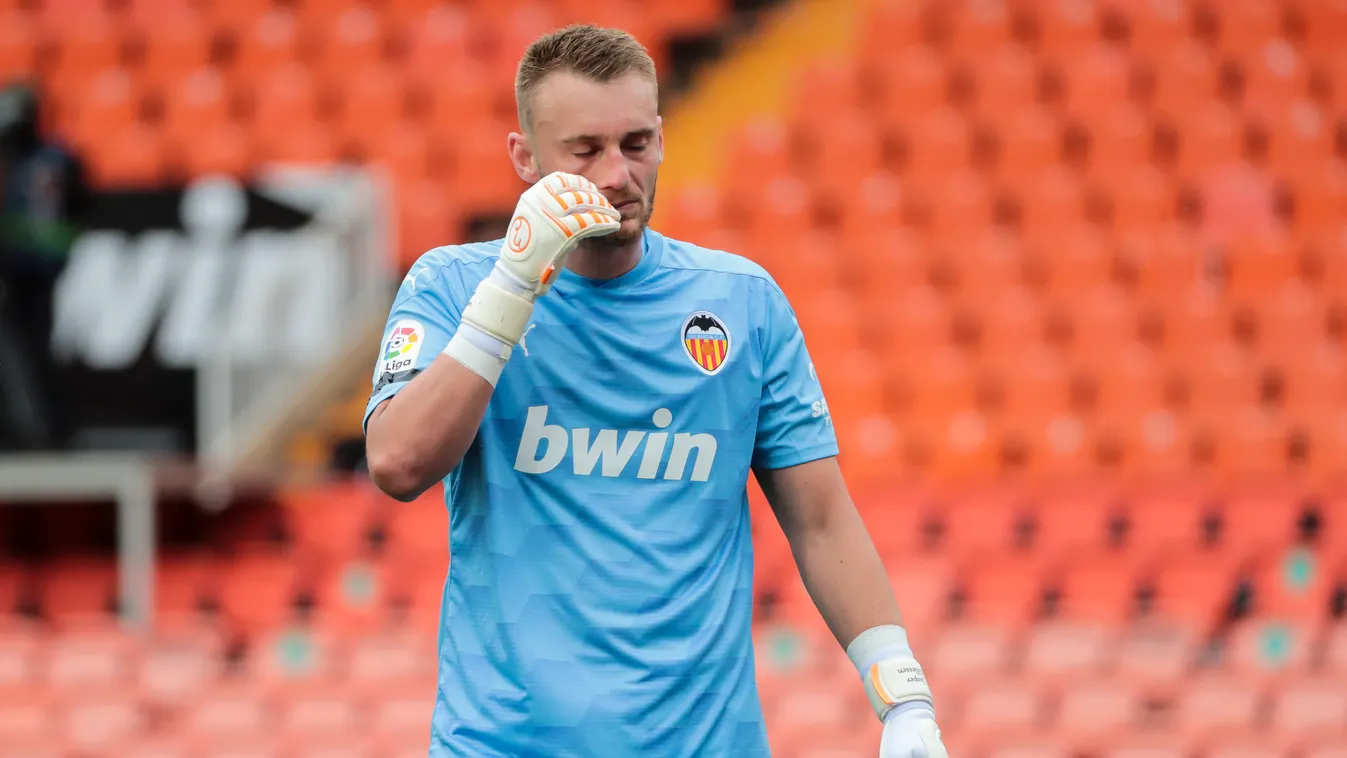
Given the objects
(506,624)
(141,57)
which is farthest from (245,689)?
(141,57)

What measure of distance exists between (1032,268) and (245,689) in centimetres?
516

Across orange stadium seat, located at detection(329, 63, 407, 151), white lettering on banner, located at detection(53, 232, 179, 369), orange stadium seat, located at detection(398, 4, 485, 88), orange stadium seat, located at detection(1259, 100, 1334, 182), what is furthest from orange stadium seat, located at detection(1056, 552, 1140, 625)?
orange stadium seat, located at detection(398, 4, 485, 88)

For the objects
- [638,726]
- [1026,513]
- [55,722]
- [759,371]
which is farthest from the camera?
[1026,513]

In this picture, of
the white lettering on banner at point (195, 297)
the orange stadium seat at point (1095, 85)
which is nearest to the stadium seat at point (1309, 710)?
the white lettering on banner at point (195, 297)

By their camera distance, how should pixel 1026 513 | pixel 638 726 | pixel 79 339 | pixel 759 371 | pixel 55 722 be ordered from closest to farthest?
pixel 638 726 → pixel 759 371 → pixel 55 722 → pixel 1026 513 → pixel 79 339

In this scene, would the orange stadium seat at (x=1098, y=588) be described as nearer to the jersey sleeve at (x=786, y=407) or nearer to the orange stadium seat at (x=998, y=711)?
the orange stadium seat at (x=998, y=711)

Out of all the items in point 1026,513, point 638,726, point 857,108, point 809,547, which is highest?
point 857,108

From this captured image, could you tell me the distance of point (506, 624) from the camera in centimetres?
250

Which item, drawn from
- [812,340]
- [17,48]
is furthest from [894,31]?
[17,48]

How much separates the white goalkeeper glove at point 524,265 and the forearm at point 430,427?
3cm

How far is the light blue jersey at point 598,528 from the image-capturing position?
247 centimetres

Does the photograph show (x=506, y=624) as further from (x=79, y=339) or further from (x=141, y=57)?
(x=141, y=57)

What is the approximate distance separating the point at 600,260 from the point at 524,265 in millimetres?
234

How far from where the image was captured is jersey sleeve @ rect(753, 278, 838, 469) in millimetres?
2691
